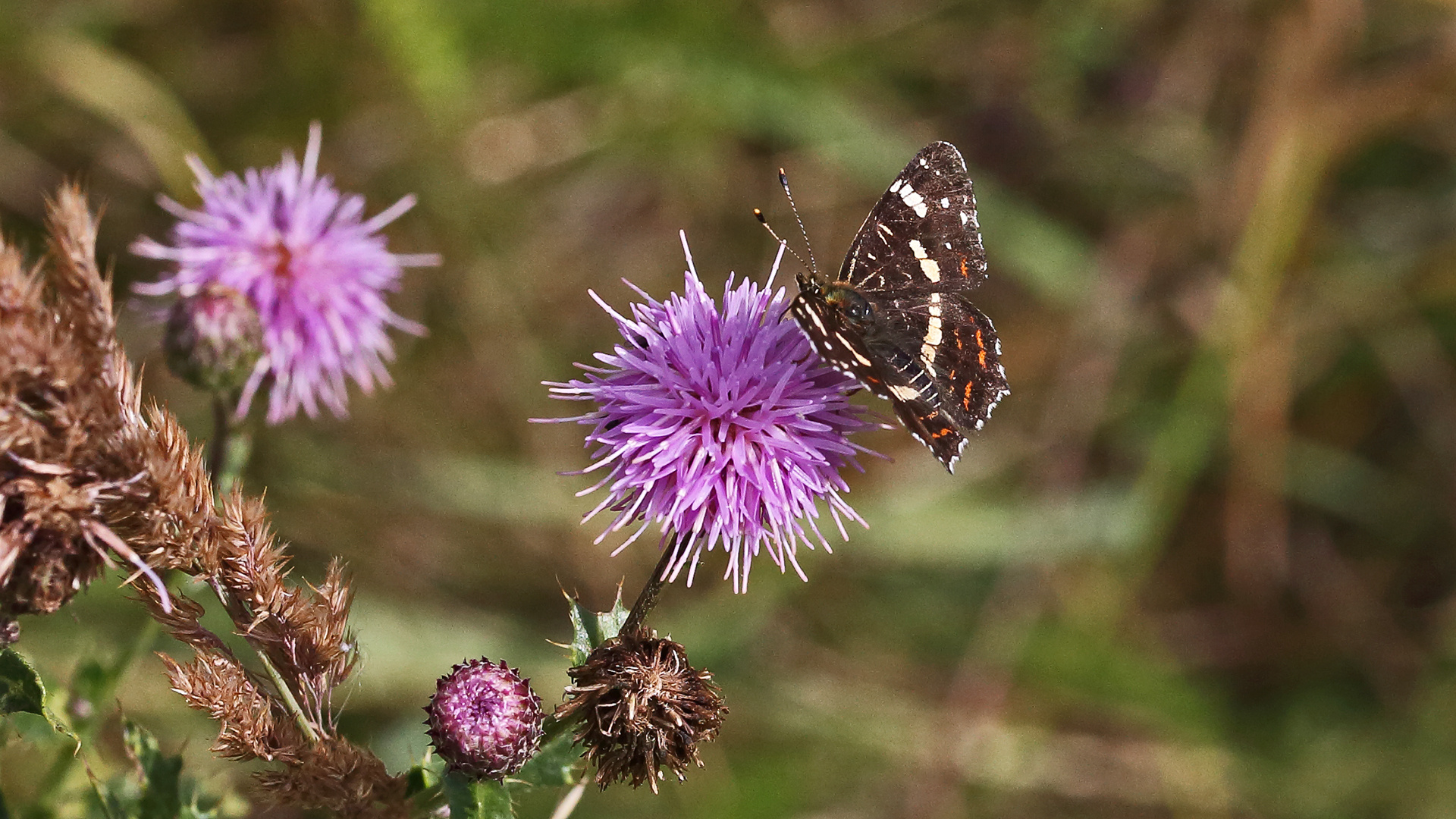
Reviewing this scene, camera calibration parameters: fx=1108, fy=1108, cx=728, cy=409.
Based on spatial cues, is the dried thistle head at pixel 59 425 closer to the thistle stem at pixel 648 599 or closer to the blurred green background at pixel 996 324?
the thistle stem at pixel 648 599

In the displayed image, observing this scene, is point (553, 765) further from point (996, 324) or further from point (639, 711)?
point (996, 324)

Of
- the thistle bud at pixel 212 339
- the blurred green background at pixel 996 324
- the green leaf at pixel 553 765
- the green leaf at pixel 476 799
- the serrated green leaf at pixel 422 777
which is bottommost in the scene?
the green leaf at pixel 476 799

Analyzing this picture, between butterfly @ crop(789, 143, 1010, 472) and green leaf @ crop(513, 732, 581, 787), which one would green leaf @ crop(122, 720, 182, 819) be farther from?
butterfly @ crop(789, 143, 1010, 472)

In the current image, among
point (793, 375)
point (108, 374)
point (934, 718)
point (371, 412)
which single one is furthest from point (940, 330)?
point (371, 412)

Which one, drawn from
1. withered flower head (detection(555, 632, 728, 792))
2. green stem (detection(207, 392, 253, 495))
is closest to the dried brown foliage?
withered flower head (detection(555, 632, 728, 792))

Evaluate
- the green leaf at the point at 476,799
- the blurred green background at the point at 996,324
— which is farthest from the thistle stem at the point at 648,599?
the blurred green background at the point at 996,324

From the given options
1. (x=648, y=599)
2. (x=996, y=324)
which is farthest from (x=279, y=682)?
(x=996, y=324)
